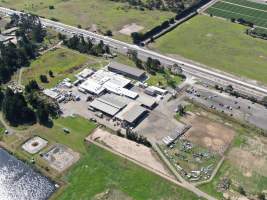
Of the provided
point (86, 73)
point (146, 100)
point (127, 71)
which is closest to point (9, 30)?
point (86, 73)

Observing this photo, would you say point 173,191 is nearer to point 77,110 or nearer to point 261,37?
point 77,110

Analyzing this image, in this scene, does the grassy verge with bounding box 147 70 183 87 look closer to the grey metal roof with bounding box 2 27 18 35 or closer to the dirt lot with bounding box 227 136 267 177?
the dirt lot with bounding box 227 136 267 177

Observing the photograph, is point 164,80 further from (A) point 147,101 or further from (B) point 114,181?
(B) point 114,181

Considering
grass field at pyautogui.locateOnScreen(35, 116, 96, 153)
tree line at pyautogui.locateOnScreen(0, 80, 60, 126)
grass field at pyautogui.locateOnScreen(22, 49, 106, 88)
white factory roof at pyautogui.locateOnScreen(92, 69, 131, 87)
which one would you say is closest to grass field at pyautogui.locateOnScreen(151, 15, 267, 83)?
white factory roof at pyautogui.locateOnScreen(92, 69, 131, 87)

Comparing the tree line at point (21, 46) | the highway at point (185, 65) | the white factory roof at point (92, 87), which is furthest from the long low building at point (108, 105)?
the tree line at point (21, 46)

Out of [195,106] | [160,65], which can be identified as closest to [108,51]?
[160,65]
